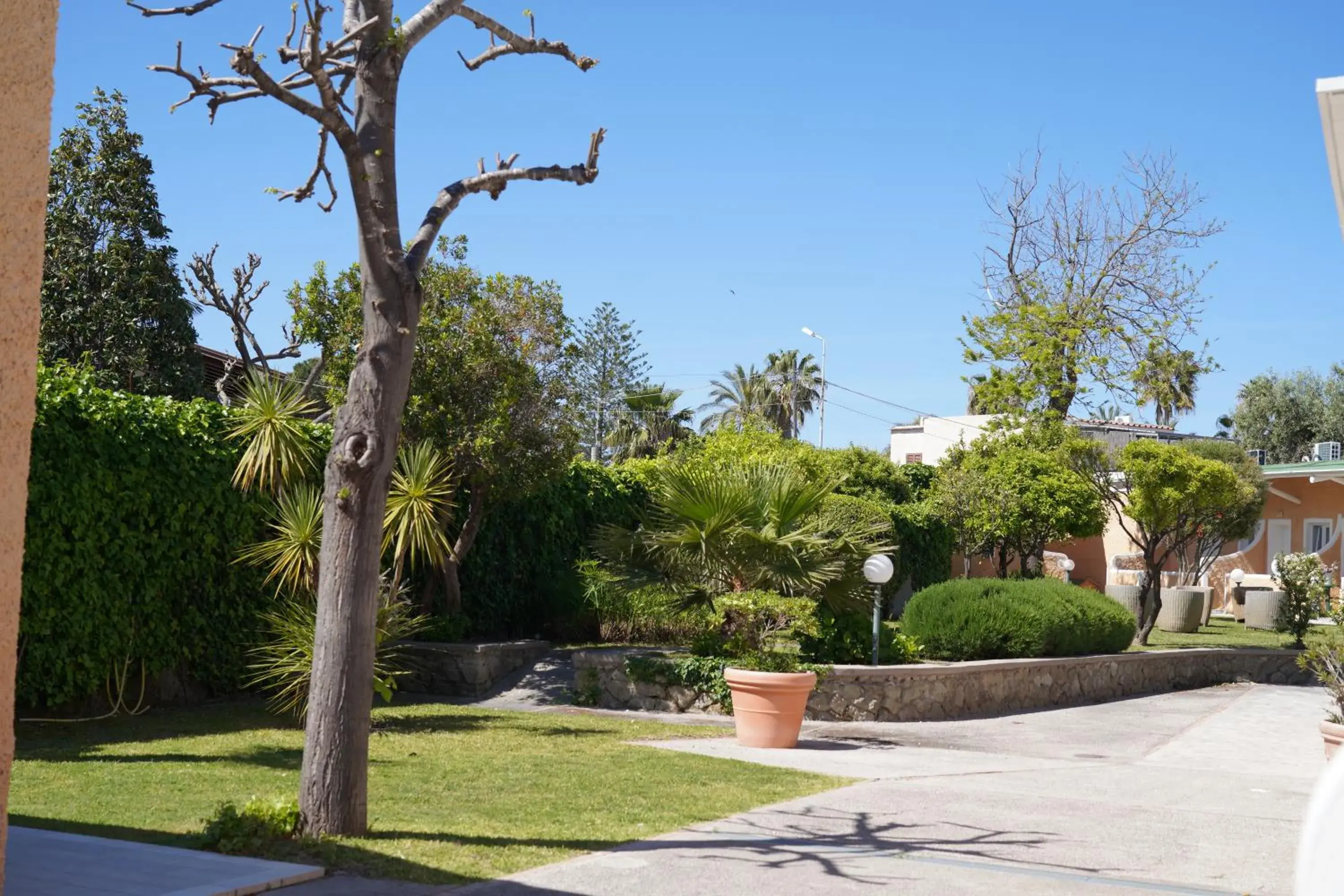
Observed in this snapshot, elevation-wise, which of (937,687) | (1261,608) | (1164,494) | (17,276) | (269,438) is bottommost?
(937,687)

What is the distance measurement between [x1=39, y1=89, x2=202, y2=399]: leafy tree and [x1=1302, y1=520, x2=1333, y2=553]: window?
28.6m

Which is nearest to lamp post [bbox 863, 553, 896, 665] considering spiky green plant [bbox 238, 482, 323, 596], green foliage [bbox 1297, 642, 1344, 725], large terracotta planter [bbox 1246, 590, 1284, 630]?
green foliage [bbox 1297, 642, 1344, 725]

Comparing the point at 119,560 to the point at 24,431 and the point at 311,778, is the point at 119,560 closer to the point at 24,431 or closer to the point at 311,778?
the point at 311,778

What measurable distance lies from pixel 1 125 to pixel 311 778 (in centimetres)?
420

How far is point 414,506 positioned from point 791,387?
2299 inches

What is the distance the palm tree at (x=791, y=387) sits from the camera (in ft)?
230

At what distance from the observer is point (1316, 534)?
33.3 meters

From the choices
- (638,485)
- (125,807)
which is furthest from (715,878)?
(638,485)

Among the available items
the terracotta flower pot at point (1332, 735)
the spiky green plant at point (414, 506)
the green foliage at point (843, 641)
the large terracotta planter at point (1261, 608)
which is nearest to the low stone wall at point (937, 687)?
the green foliage at point (843, 641)

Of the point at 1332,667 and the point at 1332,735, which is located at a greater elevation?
the point at 1332,667

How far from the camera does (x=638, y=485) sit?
19141 millimetres

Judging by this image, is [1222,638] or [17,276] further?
[1222,638]

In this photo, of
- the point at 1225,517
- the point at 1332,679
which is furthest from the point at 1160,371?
the point at 1332,679

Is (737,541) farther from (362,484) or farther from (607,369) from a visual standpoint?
(607,369)
